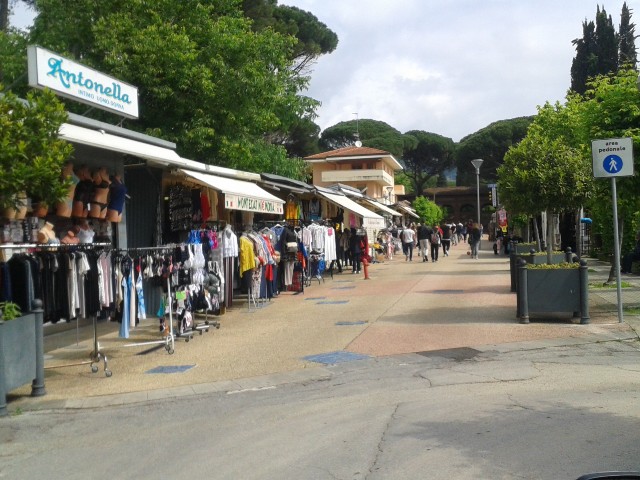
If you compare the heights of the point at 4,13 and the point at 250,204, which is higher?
the point at 4,13

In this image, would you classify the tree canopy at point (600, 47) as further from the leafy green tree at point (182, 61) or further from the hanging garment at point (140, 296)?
the hanging garment at point (140, 296)

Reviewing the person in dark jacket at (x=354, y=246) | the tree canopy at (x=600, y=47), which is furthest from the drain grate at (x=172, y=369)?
the tree canopy at (x=600, y=47)

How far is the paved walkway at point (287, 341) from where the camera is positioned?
927cm

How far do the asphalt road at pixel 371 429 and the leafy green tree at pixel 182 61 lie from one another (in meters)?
13.5

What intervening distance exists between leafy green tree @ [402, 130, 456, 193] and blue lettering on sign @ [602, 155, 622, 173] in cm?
7270

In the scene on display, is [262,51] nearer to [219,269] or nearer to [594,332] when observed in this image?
A: [219,269]

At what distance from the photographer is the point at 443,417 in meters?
6.98

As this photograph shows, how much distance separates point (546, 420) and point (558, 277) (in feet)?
20.7

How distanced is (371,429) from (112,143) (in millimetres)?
→ 6457

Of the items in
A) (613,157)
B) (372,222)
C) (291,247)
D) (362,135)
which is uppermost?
(362,135)

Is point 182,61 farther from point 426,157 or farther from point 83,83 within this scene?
point 426,157

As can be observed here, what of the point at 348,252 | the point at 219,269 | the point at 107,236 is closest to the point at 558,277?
the point at 219,269

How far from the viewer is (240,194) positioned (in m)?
14.2

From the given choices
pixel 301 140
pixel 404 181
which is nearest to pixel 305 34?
pixel 301 140
